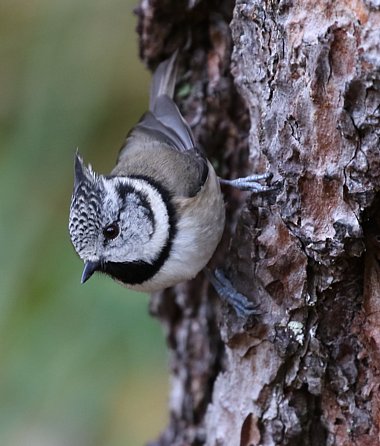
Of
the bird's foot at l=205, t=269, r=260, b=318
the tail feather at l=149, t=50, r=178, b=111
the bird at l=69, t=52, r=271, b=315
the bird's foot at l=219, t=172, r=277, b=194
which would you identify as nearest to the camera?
the bird's foot at l=219, t=172, r=277, b=194

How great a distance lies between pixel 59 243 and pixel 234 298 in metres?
1.12

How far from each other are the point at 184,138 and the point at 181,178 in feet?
0.70

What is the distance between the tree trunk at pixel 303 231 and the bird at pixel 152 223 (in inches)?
4.0

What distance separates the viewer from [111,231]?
241cm

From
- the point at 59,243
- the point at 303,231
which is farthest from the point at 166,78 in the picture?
the point at 303,231

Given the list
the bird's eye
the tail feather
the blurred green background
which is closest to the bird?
the bird's eye

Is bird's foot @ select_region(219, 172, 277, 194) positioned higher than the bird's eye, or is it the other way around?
bird's foot @ select_region(219, 172, 277, 194)

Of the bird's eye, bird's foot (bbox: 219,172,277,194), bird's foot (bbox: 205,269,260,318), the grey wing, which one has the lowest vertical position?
bird's foot (bbox: 205,269,260,318)

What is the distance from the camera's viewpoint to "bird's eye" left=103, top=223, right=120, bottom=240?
2398mm

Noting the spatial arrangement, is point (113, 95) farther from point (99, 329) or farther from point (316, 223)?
point (316, 223)

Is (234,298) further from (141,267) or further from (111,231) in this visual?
(111,231)

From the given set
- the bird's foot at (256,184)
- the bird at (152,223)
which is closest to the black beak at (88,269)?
the bird at (152,223)

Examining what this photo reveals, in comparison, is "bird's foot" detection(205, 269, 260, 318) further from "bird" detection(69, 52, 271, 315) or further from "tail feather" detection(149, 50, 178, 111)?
"tail feather" detection(149, 50, 178, 111)

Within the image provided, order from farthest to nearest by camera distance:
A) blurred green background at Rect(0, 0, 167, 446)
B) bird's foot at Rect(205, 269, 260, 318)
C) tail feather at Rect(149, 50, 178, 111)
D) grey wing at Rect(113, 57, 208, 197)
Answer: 1. blurred green background at Rect(0, 0, 167, 446)
2. tail feather at Rect(149, 50, 178, 111)
3. grey wing at Rect(113, 57, 208, 197)
4. bird's foot at Rect(205, 269, 260, 318)
